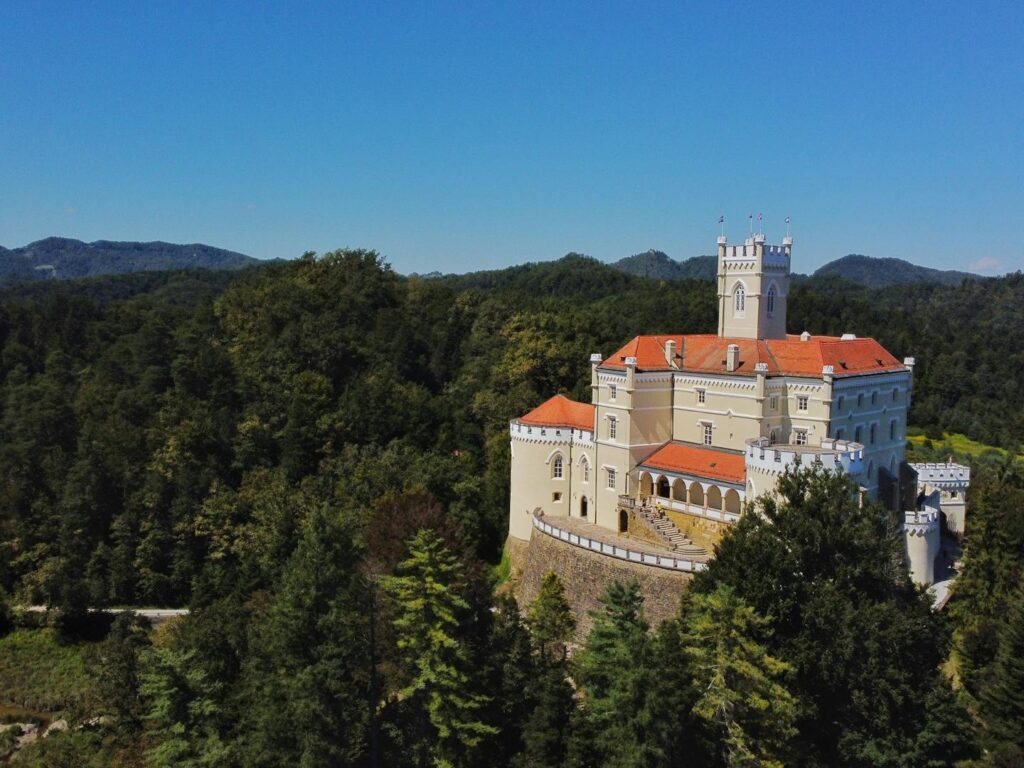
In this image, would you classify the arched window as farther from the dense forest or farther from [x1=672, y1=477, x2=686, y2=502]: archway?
[x1=672, y1=477, x2=686, y2=502]: archway

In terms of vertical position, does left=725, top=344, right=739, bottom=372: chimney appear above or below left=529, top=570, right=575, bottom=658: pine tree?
above

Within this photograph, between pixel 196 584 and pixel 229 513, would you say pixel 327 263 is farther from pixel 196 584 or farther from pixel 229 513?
pixel 196 584

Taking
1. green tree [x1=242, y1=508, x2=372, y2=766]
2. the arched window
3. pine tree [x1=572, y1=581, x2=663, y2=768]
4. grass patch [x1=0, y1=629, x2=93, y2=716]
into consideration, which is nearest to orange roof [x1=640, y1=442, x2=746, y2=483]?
the arched window

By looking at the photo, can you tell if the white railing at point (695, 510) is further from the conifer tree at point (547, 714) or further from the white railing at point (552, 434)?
the conifer tree at point (547, 714)

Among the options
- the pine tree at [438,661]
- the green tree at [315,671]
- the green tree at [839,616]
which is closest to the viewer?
the green tree at [315,671]

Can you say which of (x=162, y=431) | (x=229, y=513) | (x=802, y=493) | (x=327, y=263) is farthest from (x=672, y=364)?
(x=327, y=263)

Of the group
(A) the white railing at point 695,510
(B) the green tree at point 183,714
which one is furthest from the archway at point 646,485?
(B) the green tree at point 183,714
